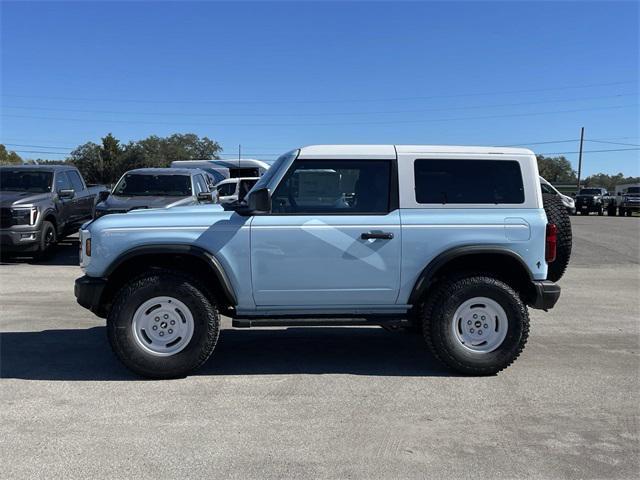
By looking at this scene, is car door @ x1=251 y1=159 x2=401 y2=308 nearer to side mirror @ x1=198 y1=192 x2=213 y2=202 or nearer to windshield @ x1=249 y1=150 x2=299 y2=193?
windshield @ x1=249 y1=150 x2=299 y2=193

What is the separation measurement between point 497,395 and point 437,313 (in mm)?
834

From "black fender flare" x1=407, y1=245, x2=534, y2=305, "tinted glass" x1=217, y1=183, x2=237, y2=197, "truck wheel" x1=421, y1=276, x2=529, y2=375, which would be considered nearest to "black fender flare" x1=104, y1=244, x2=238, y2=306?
"black fender flare" x1=407, y1=245, x2=534, y2=305

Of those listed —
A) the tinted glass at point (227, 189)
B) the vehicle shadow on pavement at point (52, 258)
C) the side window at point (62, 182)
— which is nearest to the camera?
the vehicle shadow on pavement at point (52, 258)

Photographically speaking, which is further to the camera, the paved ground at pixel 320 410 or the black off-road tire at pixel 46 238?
the black off-road tire at pixel 46 238

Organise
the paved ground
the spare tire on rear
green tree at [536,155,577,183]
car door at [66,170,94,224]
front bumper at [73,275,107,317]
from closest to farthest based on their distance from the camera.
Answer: the paved ground < front bumper at [73,275,107,317] < the spare tire on rear < car door at [66,170,94,224] < green tree at [536,155,577,183]

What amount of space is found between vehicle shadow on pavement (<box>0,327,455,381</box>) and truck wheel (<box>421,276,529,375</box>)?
286 millimetres

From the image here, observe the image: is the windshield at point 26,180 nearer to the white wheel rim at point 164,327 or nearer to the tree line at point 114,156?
the white wheel rim at point 164,327

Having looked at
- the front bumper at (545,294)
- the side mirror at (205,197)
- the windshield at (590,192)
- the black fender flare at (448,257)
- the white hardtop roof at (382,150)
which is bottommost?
the windshield at (590,192)

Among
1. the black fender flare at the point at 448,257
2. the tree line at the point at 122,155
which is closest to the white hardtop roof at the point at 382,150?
the black fender flare at the point at 448,257

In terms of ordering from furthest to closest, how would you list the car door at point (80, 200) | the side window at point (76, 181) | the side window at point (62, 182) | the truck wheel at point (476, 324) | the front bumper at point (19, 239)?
the side window at point (76, 181) → the car door at point (80, 200) → the side window at point (62, 182) → the front bumper at point (19, 239) → the truck wheel at point (476, 324)

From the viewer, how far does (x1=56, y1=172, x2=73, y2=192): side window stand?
12594mm

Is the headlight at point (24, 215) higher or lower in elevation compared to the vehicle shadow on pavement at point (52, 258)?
higher

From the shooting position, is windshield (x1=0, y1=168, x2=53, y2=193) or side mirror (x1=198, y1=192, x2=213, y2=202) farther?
windshield (x1=0, y1=168, x2=53, y2=193)

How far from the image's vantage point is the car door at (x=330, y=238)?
493cm
